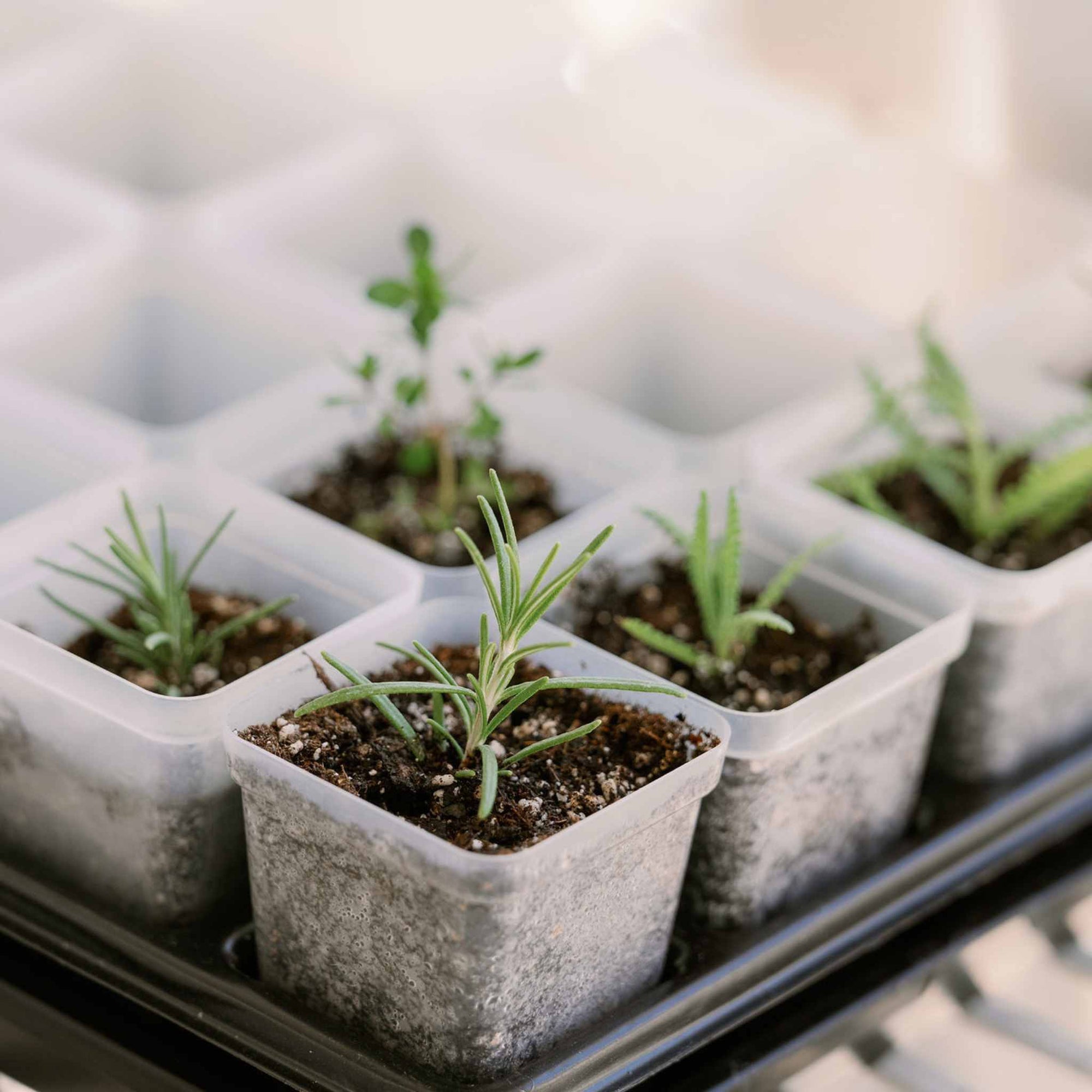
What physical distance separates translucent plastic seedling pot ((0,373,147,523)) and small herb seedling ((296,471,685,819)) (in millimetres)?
338

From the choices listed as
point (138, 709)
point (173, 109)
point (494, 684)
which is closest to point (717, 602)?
point (494, 684)

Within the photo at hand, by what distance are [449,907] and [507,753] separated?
0.37 ft

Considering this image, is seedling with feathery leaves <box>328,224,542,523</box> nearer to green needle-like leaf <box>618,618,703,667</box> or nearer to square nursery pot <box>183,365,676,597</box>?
square nursery pot <box>183,365,676,597</box>

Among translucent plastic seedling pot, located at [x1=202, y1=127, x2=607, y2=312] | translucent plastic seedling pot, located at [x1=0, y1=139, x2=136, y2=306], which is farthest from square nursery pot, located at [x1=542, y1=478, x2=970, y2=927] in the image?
translucent plastic seedling pot, located at [x1=0, y1=139, x2=136, y2=306]

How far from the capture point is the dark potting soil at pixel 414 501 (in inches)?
46.9

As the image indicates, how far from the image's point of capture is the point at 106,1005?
0.94m

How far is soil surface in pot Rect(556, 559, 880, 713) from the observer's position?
1046 millimetres

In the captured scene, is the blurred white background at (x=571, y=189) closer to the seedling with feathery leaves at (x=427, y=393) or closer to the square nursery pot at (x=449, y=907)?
the seedling with feathery leaves at (x=427, y=393)

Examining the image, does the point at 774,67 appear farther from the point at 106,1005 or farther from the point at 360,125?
the point at 106,1005

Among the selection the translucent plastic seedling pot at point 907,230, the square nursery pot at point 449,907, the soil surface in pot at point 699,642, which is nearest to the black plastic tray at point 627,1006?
the square nursery pot at point 449,907

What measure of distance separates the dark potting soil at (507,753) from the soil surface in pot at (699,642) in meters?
0.12

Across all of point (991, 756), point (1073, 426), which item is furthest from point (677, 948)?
point (1073, 426)

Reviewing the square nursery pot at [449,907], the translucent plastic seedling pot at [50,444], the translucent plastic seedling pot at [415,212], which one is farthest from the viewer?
the translucent plastic seedling pot at [415,212]

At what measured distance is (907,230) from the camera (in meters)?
1.66
